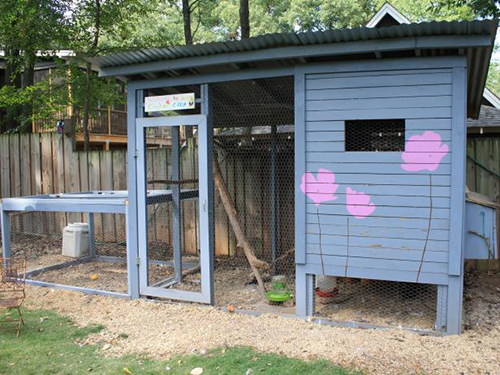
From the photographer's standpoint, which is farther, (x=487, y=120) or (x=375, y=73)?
(x=487, y=120)

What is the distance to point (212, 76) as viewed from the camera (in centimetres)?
468

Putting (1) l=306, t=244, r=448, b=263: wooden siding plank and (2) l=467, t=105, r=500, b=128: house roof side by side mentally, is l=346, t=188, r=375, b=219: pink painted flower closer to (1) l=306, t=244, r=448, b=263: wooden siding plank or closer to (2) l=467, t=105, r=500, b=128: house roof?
(1) l=306, t=244, r=448, b=263: wooden siding plank

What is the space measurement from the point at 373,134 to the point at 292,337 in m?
2.31

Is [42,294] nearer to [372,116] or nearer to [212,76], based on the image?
[212,76]

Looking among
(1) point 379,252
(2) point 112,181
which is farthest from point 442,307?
(2) point 112,181

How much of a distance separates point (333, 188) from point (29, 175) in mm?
6785

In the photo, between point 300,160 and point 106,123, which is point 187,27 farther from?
point 106,123

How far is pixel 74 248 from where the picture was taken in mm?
7227

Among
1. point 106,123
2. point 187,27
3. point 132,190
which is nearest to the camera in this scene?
point 132,190

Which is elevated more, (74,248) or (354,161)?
(354,161)

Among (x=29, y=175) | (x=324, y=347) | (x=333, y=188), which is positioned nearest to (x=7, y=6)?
(x=29, y=175)

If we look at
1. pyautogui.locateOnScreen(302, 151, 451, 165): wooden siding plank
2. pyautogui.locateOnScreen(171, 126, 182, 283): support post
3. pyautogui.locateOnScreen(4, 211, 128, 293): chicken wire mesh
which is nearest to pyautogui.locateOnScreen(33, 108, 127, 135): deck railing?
pyautogui.locateOnScreen(4, 211, 128, 293): chicken wire mesh

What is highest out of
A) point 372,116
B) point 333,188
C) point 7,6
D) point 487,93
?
point 7,6

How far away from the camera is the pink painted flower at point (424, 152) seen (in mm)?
3920
